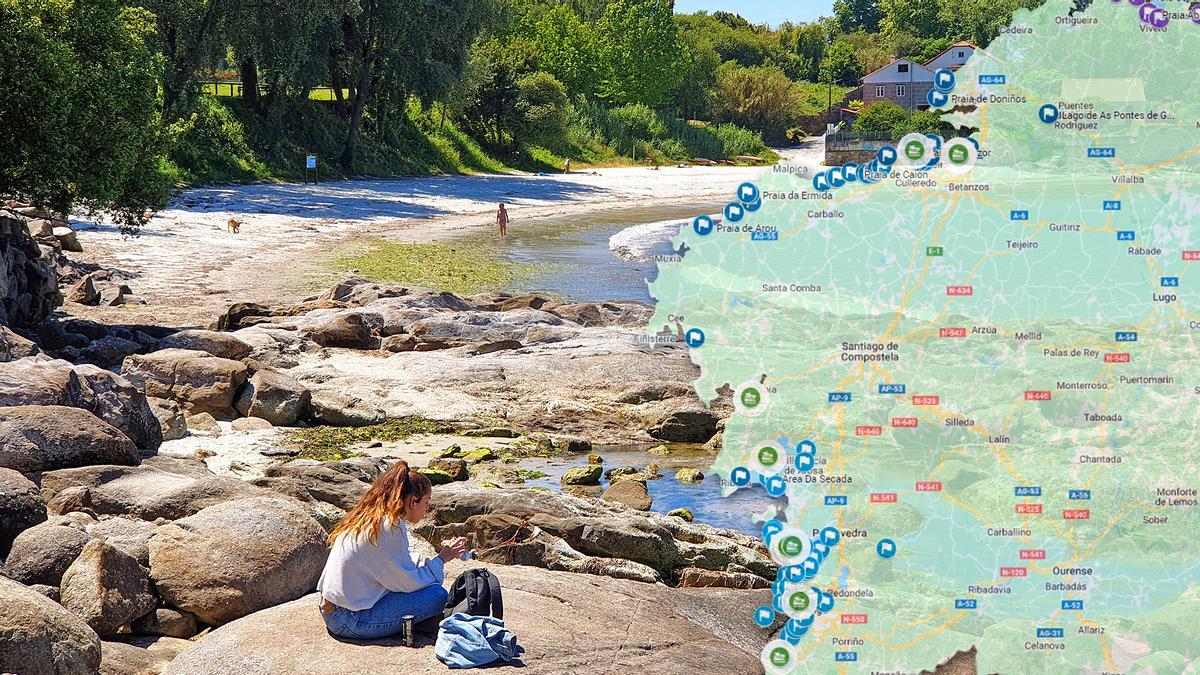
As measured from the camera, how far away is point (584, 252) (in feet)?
141

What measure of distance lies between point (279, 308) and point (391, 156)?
37516 millimetres

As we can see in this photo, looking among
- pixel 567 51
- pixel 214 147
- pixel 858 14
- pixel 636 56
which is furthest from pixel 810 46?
pixel 214 147

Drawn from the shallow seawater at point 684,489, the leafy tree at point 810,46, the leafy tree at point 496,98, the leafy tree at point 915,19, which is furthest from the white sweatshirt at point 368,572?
the leafy tree at point 810,46

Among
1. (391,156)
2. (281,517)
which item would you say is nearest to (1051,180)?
(281,517)

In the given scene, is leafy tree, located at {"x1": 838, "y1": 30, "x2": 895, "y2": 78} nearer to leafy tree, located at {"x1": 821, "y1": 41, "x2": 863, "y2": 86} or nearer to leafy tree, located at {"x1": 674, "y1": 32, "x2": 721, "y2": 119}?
leafy tree, located at {"x1": 821, "y1": 41, "x2": 863, "y2": 86}

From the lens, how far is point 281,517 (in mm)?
10094

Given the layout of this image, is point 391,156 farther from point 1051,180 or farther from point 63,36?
point 1051,180

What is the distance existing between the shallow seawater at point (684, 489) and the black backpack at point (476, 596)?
6.03 metres

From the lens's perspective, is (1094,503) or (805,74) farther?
(805,74)

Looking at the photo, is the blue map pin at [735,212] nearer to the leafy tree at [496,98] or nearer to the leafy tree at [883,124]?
the leafy tree at [883,124]

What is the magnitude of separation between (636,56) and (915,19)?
6185 cm

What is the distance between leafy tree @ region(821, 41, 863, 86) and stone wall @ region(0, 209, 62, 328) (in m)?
119

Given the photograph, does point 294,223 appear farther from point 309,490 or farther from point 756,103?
point 756,103

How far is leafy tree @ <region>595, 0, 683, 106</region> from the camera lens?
94562mm
